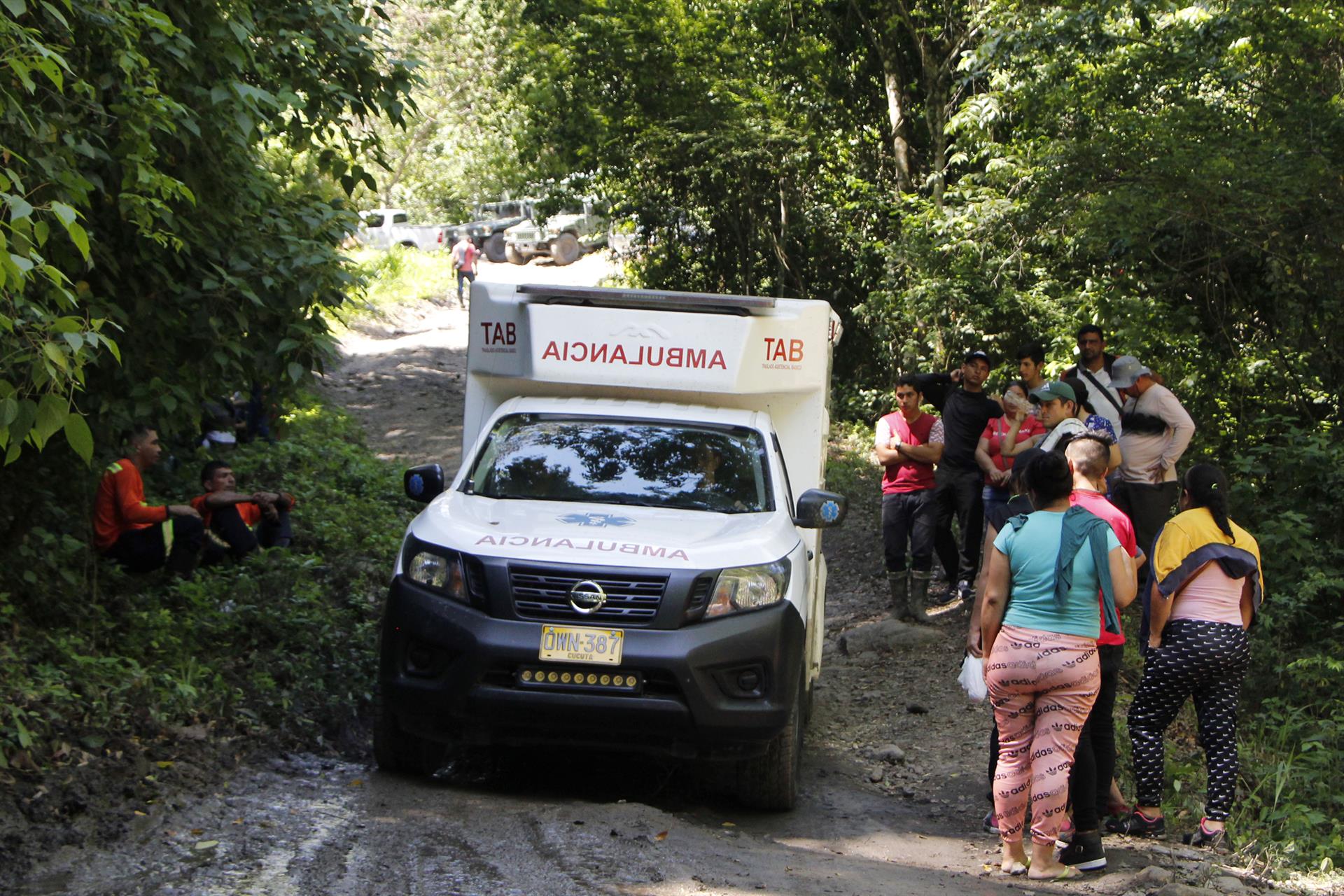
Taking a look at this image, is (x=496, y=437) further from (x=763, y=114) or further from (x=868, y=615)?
(x=763, y=114)

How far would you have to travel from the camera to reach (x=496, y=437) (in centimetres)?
745

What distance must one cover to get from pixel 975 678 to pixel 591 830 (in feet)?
5.81

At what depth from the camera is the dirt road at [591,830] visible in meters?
5.07

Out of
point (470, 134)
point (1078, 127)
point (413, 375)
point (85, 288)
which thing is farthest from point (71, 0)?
point (470, 134)

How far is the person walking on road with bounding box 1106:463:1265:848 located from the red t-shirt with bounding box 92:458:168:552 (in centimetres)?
601

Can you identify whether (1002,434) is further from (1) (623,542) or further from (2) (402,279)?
(2) (402,279)

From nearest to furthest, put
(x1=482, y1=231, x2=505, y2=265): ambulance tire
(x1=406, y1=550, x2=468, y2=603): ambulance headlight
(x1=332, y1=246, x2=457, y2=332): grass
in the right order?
(x1=406, y1=550, x2=468, y2=603): ambulance headlight
(x1=332, y1=246, x2=457, y2=332): grass
(x1=482, y1=231, x2=505, y2=265): ambulance tire

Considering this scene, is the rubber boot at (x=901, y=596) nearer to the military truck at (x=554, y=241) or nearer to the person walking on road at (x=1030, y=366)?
the person walking on road at (x=1030, y=366)

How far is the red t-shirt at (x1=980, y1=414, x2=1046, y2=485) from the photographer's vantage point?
998 cm

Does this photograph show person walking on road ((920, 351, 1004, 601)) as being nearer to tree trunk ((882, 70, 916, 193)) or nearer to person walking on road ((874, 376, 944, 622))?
person walking on road ((874, 376, 944, 622))

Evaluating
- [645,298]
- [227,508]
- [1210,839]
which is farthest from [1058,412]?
[227,508]

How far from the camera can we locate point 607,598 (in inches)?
238

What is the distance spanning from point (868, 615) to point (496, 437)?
508cm

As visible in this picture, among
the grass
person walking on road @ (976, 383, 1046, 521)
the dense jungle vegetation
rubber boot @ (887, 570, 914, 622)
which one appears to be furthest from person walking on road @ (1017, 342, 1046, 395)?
the grass
